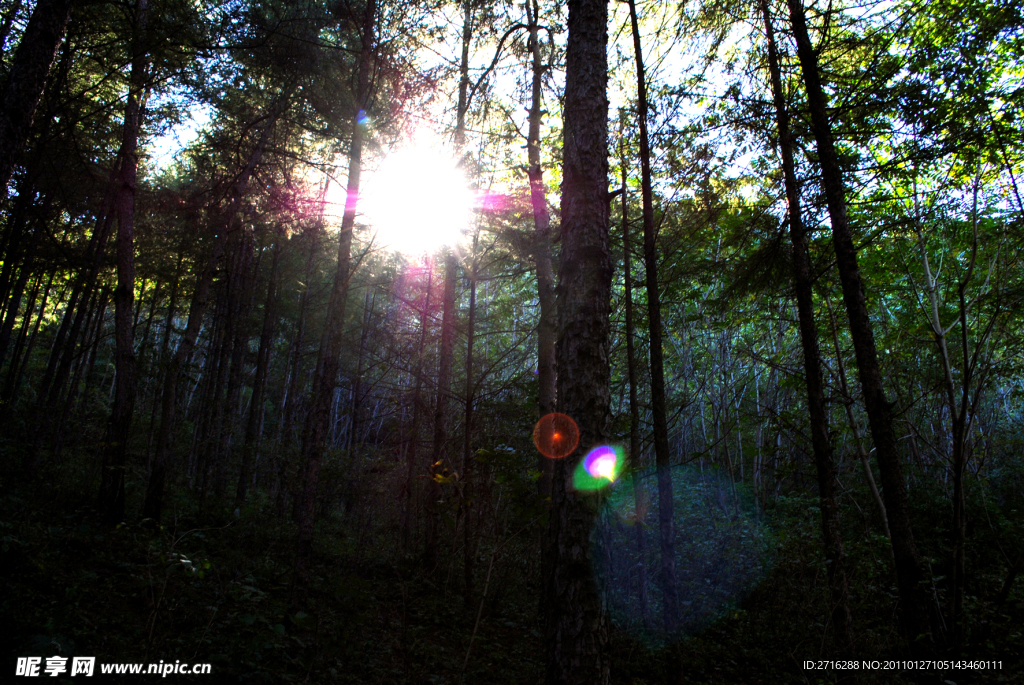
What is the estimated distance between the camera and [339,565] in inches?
371

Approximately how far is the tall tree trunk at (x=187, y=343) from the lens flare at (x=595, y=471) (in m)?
8.44

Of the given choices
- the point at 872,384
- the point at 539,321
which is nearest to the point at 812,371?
the point at 872,384

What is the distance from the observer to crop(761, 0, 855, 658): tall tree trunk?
19.1 ft

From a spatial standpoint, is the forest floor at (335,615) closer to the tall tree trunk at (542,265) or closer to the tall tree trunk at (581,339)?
the tall tree trunk at (581,339)

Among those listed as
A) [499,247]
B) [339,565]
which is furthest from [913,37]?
[339,565]

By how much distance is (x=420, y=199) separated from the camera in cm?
898

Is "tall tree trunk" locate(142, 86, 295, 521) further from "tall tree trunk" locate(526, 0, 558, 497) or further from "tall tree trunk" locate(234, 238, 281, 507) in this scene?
"tall tree trunk" locate(526, 0, 558, 497)

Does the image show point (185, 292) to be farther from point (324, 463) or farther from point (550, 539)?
point (550, 539)

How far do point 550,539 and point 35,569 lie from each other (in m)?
5.41

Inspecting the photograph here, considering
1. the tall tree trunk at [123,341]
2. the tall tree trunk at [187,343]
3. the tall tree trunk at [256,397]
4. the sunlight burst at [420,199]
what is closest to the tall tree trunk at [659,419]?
the sunlight burst at [420,199]

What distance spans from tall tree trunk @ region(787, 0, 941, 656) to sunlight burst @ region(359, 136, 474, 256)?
5.22m

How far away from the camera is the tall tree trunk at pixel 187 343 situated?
854 centimetres

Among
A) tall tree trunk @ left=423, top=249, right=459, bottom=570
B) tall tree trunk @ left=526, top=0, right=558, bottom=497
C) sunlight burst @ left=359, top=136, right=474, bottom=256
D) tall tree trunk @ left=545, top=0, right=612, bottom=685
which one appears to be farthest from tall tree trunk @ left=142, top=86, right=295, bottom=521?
tall tree trunk @ left=545, top=0, right=612, bottom=685

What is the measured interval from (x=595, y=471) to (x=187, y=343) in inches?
351
